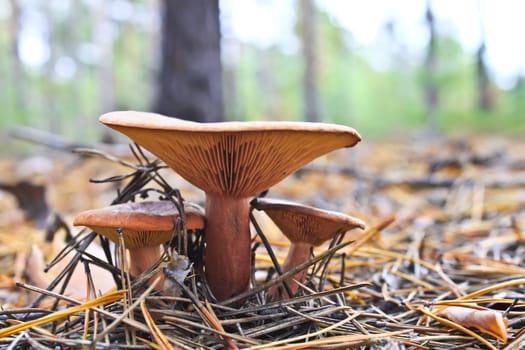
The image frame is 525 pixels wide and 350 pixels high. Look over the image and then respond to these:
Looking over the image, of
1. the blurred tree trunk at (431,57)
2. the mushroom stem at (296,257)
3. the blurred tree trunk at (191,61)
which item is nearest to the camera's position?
the mushroom stem at (296,257)

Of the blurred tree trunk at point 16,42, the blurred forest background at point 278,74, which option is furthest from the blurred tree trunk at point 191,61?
the blurred tree trunk at point 16,42

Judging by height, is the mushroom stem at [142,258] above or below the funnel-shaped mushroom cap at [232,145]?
below

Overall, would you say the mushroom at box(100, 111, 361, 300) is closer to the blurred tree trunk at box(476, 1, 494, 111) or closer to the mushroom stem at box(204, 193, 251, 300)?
the mushroom stem at box(204, 193, 251, 300)

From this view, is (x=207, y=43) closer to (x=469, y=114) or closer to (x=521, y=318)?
(x=521, y=318)

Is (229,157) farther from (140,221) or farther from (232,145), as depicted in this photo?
(140,221)

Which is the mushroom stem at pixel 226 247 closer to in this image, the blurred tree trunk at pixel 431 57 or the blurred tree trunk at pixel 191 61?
the blurred tree trunk at pixel 191 61

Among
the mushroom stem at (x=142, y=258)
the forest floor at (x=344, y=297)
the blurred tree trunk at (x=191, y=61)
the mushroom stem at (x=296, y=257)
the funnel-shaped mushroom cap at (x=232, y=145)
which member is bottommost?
the forest floor at (x=344, y=297)

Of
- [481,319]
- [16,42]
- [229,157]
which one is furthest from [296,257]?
[16,42]

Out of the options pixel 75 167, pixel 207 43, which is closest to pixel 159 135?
pixel 207 43

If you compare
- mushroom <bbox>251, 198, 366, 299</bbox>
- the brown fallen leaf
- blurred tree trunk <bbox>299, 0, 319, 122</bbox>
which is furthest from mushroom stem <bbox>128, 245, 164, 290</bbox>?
blurred tree trunk <bbox>299, 0, 319, 122</bbox>
